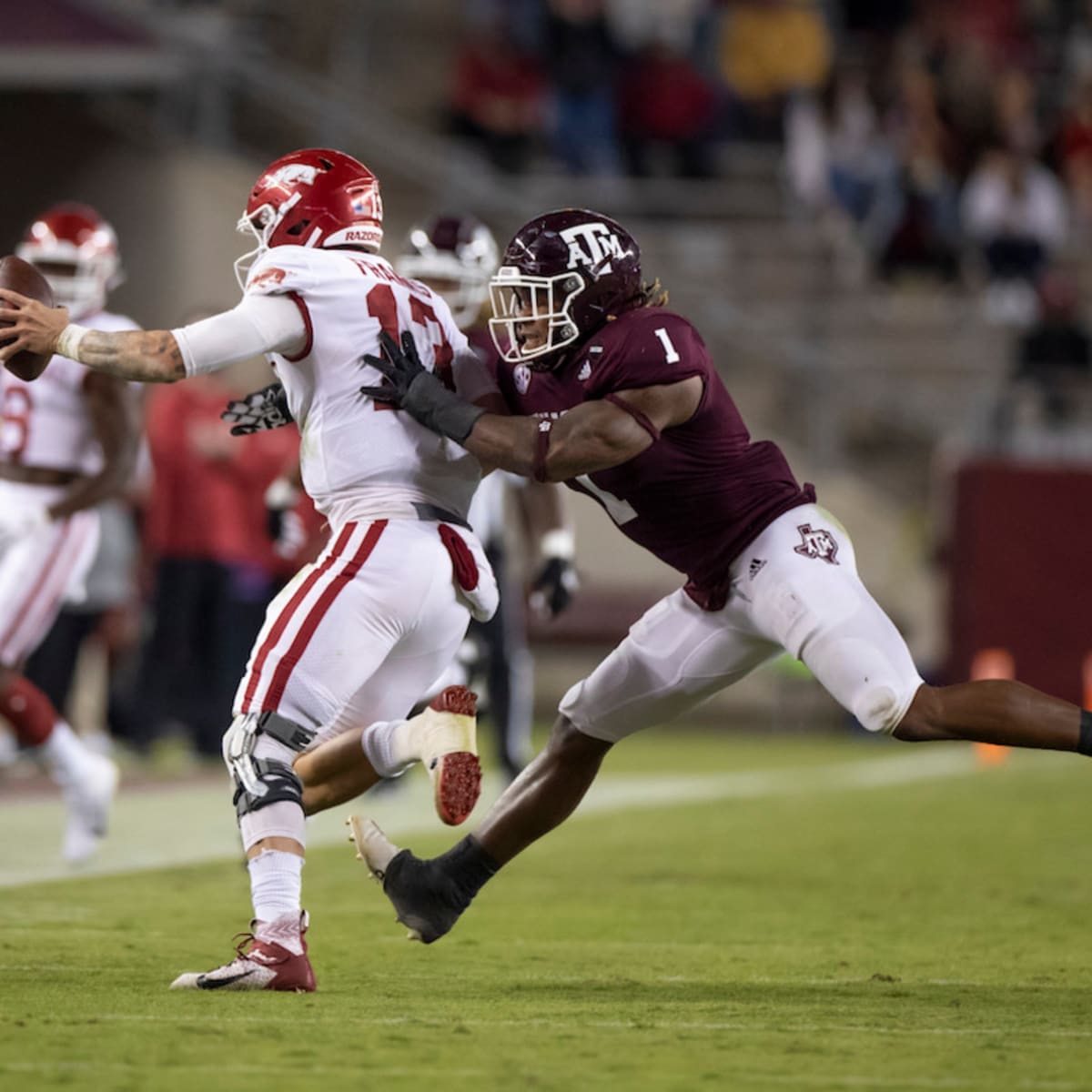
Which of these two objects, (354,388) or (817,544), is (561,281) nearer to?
(354,388)

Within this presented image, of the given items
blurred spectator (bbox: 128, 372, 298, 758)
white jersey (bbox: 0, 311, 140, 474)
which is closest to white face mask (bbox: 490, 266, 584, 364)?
white jersey (bbox: 0, 311, 140, 474)

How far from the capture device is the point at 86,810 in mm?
8078

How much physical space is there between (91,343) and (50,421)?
2.99 meters

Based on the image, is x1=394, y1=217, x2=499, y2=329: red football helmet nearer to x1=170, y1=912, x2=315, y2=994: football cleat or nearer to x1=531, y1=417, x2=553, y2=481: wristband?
x1=531, y1=417, x2=553, y2=481: wristband

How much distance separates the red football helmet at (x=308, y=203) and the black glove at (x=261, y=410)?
0.34 m

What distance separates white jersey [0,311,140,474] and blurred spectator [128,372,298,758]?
14.3 ft

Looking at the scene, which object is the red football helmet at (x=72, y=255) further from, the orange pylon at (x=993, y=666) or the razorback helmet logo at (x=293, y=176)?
the orange pylon at (x=993, y=666)

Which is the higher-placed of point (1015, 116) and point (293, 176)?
point (293, 176)

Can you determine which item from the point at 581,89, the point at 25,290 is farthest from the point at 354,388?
the point at 581,89

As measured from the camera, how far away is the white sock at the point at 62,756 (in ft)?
26.4

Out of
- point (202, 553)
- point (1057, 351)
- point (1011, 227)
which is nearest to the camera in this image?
point (202, 553)

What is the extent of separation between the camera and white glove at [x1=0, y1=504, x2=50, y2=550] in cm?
806

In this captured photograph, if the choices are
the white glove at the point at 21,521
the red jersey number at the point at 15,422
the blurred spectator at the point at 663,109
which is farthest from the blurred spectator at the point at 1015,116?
the white glove at the point at 21,521

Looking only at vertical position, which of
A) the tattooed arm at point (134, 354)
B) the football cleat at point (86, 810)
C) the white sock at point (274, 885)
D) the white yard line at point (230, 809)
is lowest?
the white yard line at point (230, 809)
